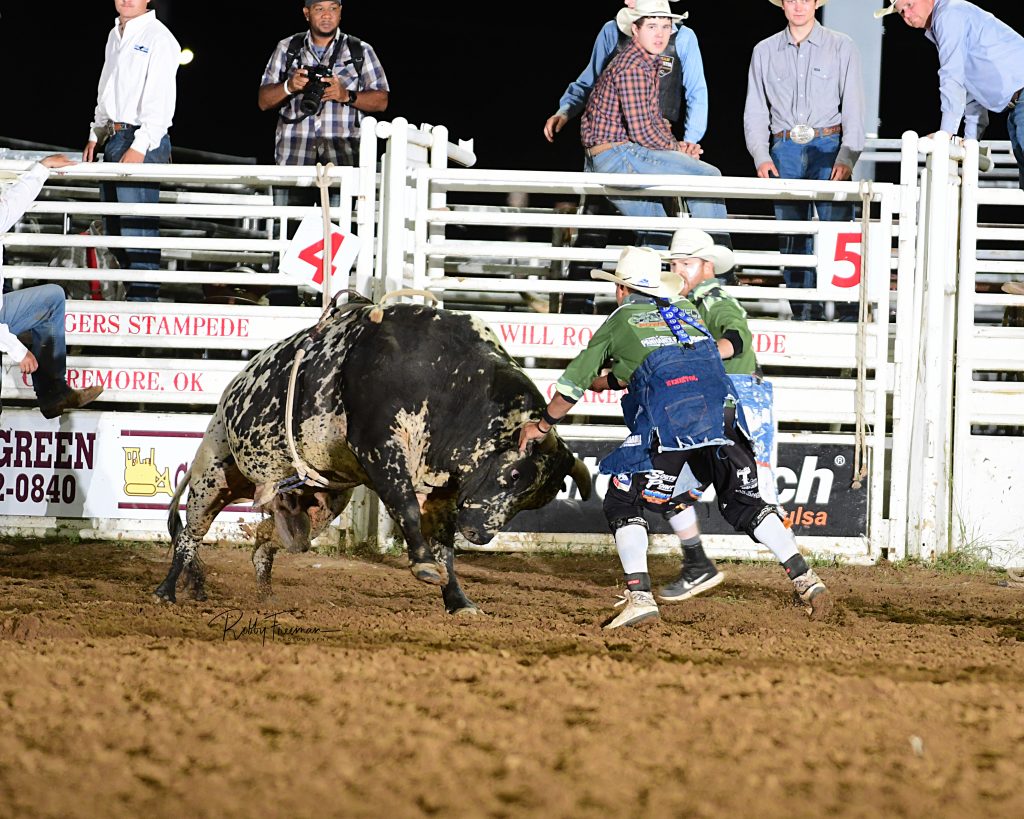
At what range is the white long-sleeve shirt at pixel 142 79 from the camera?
8.29 meters

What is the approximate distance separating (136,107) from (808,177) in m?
4.36

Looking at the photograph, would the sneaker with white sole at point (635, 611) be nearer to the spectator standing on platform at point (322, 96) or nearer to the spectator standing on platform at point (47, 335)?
the spectator standing on platform at point (322, 96)

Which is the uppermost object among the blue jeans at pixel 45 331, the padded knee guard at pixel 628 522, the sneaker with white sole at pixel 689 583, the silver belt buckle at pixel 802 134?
the silver belt buckle at pixel 802 134

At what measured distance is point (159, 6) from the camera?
48.4 ft

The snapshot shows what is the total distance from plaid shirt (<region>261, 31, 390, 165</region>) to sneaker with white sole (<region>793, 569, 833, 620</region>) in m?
4.48

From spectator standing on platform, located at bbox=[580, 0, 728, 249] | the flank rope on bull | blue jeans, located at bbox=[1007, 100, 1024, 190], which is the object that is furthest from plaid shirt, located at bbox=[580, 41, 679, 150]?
the flank rope on bull

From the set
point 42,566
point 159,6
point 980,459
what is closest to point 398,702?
point 42,566

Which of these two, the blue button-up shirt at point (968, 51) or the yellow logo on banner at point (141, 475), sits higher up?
the blue button-up shirt at point (968, 51)

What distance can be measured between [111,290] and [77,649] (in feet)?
18.1

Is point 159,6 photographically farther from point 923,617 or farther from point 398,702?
point 398,702

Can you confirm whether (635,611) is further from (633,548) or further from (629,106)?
(629,106)

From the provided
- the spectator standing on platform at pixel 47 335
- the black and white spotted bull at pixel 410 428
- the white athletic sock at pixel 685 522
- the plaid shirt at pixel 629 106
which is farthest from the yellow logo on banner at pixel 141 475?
the white athletic sock at pixel 685 522

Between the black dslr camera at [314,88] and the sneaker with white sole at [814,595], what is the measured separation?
4.59m

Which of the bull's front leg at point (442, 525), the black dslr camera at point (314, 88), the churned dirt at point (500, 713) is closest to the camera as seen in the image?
the churned dirt at point (500, 713)
